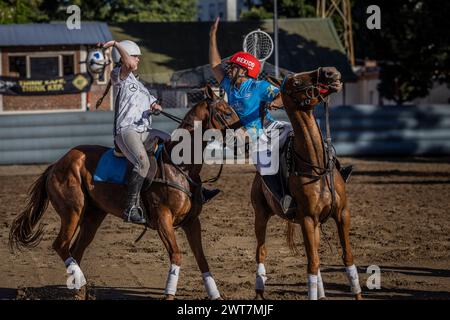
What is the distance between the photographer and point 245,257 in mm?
12062

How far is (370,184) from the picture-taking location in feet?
65.4

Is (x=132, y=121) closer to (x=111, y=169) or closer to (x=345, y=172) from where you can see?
(x=111, y=169)

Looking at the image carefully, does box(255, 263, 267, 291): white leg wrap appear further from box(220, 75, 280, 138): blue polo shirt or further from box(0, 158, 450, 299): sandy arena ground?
box(220, 75, 280, 138): blue polo shirt

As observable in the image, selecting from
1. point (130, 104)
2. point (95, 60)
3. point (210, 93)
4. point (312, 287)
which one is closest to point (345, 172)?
point (312, 287)

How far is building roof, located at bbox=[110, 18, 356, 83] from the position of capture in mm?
35528

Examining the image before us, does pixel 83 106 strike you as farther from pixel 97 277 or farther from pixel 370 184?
pixel 97 277

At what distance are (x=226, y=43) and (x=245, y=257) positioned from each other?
2478 centimetres

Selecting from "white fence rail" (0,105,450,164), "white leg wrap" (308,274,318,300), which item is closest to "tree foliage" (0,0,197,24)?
"white fence rail" (0,105,450,164)

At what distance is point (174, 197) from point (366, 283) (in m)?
2.46

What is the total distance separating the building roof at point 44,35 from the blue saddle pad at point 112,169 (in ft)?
76.7

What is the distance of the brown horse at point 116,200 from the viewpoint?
906 centimetres

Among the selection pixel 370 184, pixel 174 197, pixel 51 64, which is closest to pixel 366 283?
pixel 174 197

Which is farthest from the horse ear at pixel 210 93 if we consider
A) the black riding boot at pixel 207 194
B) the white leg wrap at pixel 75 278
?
the white leg wrap at pixel 75 278

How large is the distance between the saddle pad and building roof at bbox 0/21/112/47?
76.7ft
